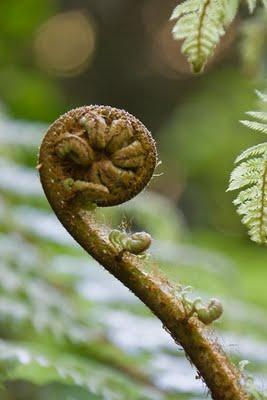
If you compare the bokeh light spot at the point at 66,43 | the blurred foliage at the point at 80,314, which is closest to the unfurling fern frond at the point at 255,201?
the blurred foliage at the point at 80,314

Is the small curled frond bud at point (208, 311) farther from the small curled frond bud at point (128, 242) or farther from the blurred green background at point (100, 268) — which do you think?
the blurred green background at point (100, 268)

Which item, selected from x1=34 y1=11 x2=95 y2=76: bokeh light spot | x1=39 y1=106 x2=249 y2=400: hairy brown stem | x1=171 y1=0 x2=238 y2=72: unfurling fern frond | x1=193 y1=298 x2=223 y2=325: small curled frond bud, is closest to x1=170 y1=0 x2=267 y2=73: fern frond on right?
x1=171 y1=0 x2=238 y2=72: unfurling fern frond

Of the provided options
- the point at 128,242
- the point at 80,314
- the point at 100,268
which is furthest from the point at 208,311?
the point at 100,268

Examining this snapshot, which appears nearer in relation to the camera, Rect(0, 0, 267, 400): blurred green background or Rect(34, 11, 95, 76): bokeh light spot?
Rect(0, 0, 267, 400): blurred green background

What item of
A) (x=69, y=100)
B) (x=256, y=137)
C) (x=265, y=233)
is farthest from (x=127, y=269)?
(x=69, y=100)

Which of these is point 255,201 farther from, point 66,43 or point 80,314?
point 66,43

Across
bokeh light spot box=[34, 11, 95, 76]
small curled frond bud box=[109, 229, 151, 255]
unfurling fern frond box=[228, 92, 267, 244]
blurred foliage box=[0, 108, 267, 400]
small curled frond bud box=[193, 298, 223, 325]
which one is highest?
bokeh light spot box=[34, 11, 95, 76]

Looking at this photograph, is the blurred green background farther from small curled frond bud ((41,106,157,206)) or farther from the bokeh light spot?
the bokeh light spot
